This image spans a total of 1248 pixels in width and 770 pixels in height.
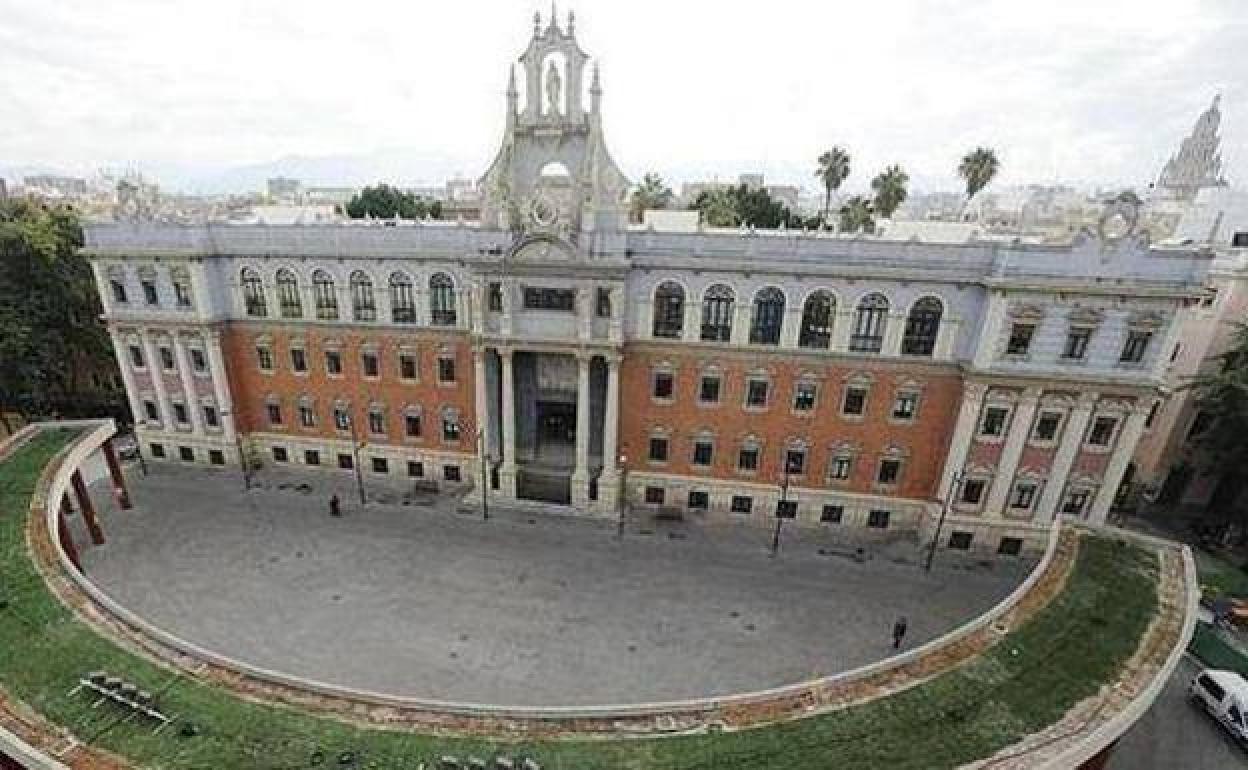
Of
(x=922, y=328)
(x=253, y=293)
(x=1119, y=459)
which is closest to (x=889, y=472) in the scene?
(x=922, y=328)

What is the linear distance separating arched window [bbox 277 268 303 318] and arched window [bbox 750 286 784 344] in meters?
26.6

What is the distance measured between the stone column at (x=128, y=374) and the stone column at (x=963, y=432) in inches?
Result: 1959

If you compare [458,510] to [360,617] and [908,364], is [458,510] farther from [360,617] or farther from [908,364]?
[908,364]

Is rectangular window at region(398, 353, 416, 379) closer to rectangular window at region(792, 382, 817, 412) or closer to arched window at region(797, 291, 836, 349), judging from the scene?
rectangular window at region(792, 382, 817, 412)

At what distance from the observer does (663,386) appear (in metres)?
34.7

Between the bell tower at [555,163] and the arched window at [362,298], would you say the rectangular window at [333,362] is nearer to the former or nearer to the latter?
the arched window at [362,298]

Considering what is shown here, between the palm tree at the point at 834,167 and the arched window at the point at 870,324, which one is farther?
the palm tree at the point at 834,167

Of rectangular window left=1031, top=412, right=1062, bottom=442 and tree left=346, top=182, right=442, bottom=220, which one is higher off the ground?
tree left=346, top=182, right=442, bottom=220

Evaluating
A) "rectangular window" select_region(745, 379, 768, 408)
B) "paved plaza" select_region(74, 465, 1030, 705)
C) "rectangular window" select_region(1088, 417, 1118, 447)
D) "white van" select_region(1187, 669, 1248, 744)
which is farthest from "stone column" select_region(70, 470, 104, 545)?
"white van" select_region(1187, 669, 1248, 744)

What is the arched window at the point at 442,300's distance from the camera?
34.4 metres

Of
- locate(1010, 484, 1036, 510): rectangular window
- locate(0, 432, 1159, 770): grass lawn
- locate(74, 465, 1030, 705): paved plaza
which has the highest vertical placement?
locate(1010, 484, 1036, 510): rectangular window

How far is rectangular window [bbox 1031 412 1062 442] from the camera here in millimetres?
30536

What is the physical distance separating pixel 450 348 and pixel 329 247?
28.5ft

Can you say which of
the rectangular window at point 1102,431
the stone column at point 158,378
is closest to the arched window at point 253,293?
the stone column at point 158,378
